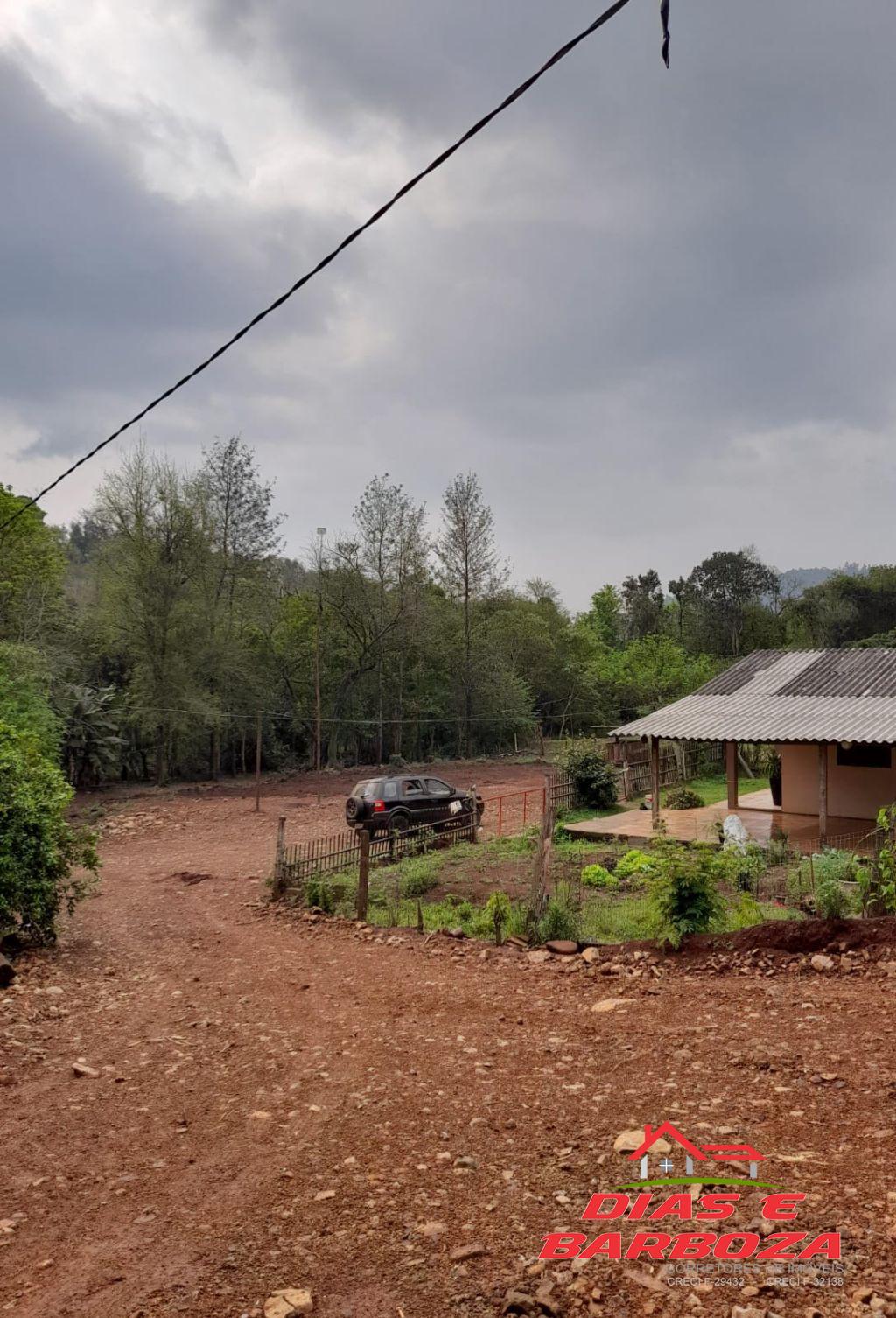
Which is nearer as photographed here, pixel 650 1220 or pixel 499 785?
pixel 650 1220

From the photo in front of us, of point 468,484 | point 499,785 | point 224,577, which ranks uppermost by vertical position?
point 468,484

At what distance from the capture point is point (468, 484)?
39.9 m

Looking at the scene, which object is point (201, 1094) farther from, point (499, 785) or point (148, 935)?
point (499, 785)

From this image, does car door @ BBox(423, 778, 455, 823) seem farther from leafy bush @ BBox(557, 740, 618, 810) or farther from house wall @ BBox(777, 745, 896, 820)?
house wall @ BBox(777, 745, 896, 820)

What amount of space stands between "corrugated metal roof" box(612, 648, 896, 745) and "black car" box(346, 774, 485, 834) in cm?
393

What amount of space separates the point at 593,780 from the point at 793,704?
540cm

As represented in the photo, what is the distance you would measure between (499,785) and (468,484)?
17.2 meters

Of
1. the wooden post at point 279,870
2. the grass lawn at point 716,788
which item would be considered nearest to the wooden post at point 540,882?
the wooden post at point 279,870

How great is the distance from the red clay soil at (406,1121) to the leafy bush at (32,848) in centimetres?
79

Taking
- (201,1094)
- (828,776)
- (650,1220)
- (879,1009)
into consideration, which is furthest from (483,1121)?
(828,776)

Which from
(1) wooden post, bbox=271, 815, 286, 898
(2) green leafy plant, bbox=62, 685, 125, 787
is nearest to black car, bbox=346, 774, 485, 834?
(1) wooden post, bbox=271, 815, 286, 898

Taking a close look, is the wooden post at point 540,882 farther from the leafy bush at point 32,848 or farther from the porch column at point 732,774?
the porch column at point 732,774

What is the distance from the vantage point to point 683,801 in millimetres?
20828

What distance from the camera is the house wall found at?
57.3ft
